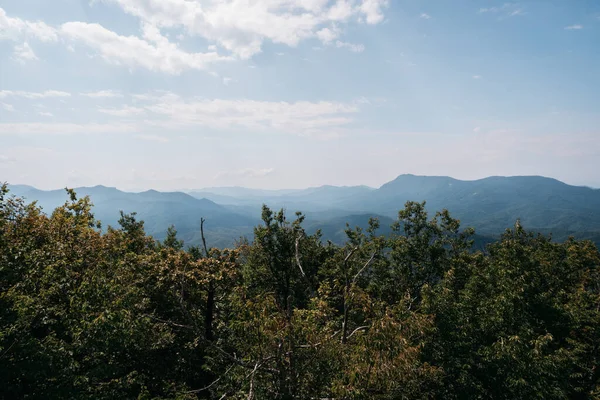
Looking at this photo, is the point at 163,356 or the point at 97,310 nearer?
the point at 97,310

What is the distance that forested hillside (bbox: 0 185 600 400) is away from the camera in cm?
1028

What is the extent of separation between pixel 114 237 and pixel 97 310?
8.94m

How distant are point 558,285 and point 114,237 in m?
36.2

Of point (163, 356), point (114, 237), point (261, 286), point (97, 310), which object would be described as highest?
point (114, 237)

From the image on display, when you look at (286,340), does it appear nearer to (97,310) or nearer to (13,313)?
(97,310)

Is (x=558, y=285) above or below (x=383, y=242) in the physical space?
below

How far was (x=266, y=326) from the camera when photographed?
1012cm

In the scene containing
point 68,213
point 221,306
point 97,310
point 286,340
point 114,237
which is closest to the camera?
point 286,340

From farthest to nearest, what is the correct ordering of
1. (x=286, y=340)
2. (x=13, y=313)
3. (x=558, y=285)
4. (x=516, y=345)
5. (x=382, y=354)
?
(x=558, y=285), (x=516, y=345), (x=13, y=313), (x=286, y=340), (x=382, y=354)

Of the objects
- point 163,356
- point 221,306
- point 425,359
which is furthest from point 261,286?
point 425,359

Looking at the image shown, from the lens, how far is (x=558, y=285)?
2739 cm

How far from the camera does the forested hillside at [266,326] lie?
33.7 ft

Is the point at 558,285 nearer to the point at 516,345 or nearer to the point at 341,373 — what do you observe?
the point at 516,345

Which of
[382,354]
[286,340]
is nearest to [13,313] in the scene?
[286,340]
